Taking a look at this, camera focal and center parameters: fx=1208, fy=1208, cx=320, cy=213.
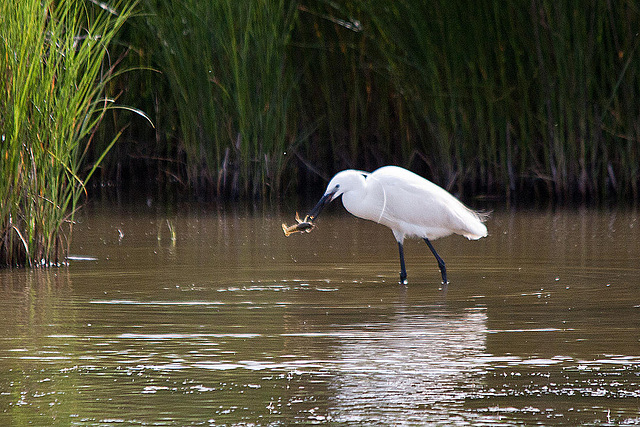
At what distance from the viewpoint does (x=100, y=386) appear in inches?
147

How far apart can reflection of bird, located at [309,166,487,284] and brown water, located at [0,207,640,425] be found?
0.84ft

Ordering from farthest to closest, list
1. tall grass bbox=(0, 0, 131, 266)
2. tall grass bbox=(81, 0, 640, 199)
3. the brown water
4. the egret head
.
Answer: tall grass bbox=(81, 0, 640, 199) < the egret head < tall grass bbox=(0, 0, 131, 266) < the brown water

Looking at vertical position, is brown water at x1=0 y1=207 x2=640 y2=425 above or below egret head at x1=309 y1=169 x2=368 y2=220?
below

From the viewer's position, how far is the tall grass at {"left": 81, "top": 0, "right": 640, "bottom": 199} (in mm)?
10969

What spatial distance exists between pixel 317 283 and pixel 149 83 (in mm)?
7631

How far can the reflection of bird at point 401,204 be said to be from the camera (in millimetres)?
6574

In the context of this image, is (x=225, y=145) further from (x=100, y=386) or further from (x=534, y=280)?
(x=100, y=386)

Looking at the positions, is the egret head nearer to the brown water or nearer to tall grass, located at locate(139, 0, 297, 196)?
the brown water

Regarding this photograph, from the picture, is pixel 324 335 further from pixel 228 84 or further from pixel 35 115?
pixel 228 84

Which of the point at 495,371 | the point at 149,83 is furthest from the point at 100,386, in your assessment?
the point at 149,83

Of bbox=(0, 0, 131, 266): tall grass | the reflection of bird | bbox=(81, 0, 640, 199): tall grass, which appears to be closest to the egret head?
the reflection of bird

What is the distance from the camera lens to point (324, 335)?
15.2 ft

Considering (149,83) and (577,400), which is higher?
(149,83)

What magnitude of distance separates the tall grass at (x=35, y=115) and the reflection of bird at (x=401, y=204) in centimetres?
138
